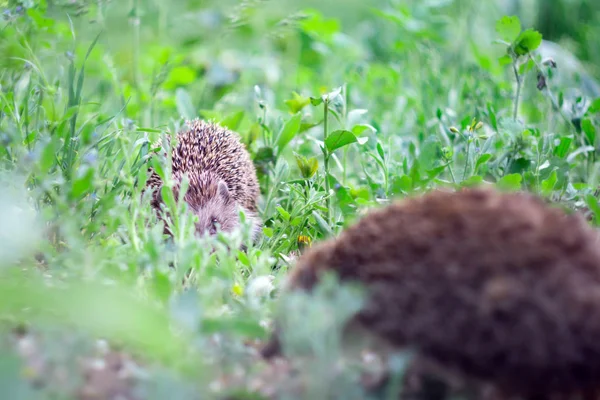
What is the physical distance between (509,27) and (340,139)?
137 centimetres

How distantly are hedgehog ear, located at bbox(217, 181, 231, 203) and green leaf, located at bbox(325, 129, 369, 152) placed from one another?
3.05ft

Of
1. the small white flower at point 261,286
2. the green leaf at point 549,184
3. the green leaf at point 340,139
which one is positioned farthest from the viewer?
the green leaf at point 340,139

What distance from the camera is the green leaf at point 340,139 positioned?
4039 mm

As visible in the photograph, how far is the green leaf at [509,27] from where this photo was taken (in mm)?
4488

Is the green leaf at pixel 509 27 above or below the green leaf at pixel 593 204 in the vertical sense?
above

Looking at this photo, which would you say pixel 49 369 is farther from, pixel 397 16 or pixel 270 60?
pixel 270 60

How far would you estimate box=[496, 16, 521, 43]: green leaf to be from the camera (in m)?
4.49

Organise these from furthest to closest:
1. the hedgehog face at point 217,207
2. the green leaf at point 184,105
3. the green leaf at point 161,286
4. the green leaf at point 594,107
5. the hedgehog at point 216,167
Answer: the green leaf at point 184,105
the green leaf at point 594,107
the hedgehog at point 216,167
the hedgehog face at point 217,207
the green leaf at point 161,286

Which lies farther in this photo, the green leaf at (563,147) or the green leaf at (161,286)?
the green leaf at (563,147)

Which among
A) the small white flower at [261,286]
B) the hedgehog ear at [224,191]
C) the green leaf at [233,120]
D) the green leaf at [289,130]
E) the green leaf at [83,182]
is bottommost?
the hedgehog ear at [224,191]

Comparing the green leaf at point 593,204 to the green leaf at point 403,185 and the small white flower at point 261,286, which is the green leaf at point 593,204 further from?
the small white flower at point 261,286

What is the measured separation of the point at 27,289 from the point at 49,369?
0.26 m

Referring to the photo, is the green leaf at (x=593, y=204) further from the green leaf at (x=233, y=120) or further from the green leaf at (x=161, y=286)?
the green leaf at (x=233, y=120)

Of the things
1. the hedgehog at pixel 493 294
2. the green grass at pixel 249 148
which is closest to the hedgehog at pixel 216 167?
the green grass at pixel 249 148
